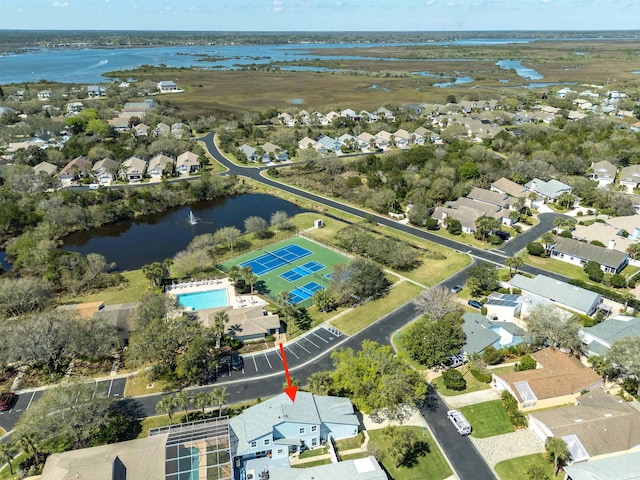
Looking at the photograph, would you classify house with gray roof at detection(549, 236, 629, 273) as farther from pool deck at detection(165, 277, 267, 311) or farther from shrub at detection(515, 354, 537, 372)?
pool deck at detection(165, 277, 267, 311)

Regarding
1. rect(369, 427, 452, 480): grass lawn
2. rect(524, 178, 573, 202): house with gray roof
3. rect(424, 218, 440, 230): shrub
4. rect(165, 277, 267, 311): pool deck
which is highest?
rect(524, 178, 573, 202): house with gray roof

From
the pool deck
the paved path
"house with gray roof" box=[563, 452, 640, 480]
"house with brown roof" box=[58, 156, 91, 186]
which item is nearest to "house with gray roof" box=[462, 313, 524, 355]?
the paved path

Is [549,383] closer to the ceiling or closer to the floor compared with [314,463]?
closer to the ceiling

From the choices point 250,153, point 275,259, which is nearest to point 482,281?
point 275,259

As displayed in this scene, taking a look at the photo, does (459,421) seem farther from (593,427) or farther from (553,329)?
(553,329)

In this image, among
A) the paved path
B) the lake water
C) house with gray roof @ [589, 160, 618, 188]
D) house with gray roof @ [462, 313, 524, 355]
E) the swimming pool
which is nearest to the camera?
the paved path

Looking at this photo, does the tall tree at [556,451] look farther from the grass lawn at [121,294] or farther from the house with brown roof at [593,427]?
the grass lawn at [121,294]
